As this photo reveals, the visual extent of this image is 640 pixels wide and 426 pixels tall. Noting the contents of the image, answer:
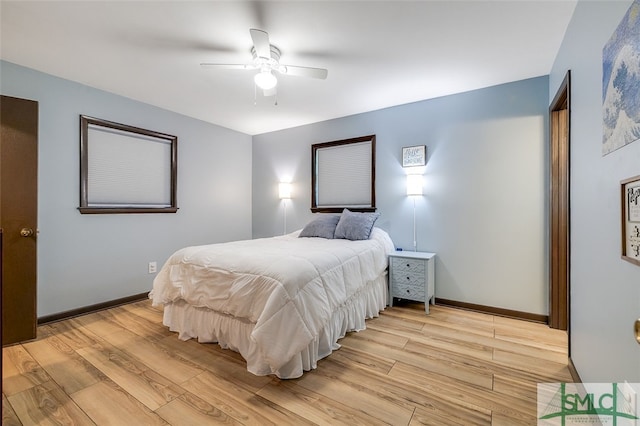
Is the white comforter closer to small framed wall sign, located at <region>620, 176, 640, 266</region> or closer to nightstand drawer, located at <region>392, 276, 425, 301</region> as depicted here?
nightstand drawer, located at <region>392, 276, 425, 301</region>

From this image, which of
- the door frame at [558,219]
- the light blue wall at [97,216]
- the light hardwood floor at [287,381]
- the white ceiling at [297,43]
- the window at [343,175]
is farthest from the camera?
the window at [343,175]

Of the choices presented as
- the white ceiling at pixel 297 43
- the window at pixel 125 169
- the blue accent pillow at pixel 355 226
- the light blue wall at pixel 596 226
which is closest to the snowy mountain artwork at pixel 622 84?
the light blue wall at pixel 596 226

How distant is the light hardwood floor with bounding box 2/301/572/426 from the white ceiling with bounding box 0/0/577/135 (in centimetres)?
248

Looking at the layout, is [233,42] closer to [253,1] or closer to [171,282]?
[253,1]

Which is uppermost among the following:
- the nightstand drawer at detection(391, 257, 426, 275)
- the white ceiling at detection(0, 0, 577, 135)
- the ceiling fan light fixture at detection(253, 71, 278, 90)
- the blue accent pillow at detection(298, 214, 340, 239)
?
the white ceiling at detection(0, 0, 577, 135)

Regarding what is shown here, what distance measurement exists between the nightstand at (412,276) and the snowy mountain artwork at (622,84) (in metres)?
1.86

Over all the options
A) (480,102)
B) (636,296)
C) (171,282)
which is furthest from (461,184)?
(171,282)

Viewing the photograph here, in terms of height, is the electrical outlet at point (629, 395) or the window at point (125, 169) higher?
the window at point (125, 169)

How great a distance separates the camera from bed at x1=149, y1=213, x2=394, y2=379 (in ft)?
5.69

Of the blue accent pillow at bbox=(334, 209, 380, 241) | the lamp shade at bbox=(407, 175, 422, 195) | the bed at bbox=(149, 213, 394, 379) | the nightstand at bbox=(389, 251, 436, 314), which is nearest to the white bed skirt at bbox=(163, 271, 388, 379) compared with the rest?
the bed at bbox=(149, 213, 394, 379)

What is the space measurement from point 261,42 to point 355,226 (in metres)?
2.10

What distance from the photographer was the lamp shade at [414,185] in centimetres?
326

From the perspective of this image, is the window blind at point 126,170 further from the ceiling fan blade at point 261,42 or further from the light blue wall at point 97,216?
the ceiling fan blade at point 261,42

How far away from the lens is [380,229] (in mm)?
3496
